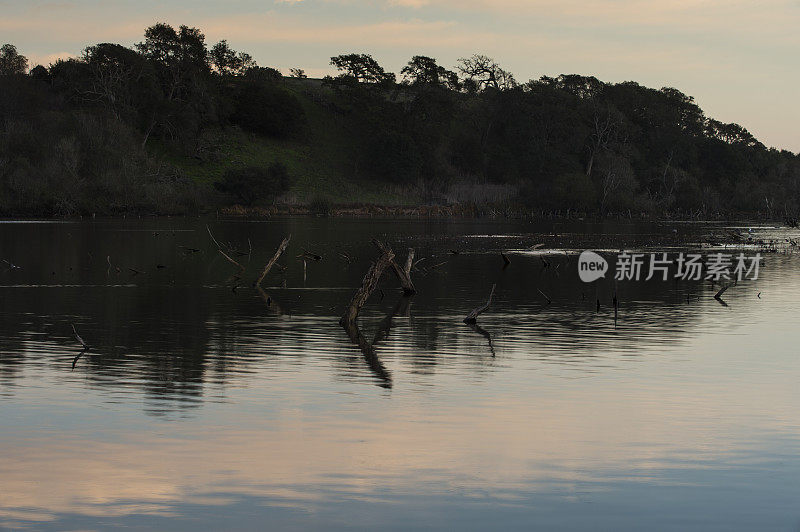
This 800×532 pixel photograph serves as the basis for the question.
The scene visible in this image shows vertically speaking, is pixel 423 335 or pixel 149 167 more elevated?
pixel 149 167

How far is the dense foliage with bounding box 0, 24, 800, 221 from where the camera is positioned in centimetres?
13838

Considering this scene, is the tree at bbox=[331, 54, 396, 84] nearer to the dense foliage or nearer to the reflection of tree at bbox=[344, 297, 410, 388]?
the dense foliage

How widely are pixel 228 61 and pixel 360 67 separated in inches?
944

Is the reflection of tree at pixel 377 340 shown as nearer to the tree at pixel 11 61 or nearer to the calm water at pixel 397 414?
the calm water at pixel 397 414

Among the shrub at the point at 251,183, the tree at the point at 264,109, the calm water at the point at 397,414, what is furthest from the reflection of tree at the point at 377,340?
the tree at the point at 264,109

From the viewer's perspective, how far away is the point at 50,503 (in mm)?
13328

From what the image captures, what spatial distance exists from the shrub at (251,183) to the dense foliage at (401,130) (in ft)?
0.72

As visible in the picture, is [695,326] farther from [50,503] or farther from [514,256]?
[514,256]

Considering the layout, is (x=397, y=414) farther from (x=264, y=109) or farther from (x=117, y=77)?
(x=264, y=109)

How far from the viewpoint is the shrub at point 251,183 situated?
143 meters

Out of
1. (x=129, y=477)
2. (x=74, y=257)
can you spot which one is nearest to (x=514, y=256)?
(x=74, y=257)

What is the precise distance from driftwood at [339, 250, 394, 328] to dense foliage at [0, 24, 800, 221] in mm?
98898

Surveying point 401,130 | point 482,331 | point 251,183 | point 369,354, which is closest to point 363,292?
point 482,331

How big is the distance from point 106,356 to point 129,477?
1129 cm
